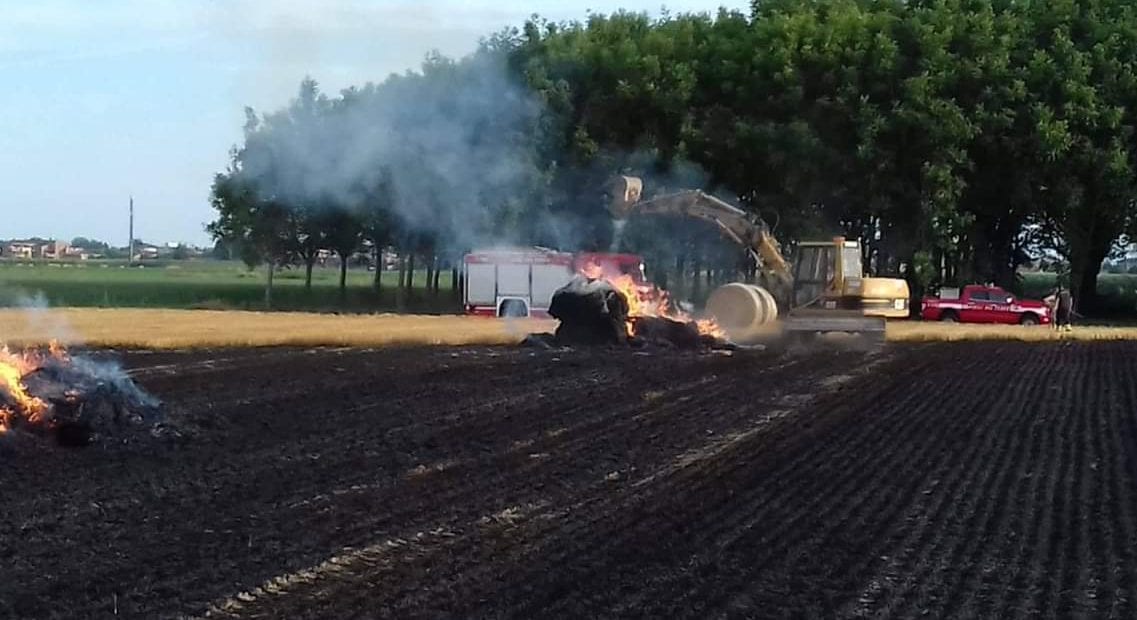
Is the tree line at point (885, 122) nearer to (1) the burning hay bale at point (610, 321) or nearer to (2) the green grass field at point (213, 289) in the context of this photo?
(1) the burning hay bale at point (610, 321)

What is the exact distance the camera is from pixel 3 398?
53.9 feet

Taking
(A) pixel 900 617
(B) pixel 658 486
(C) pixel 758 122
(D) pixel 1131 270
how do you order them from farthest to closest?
(D) pixel 1131 270, (C) pixel 758 122, (B) pixel 658 486, (A) pixel 900 617

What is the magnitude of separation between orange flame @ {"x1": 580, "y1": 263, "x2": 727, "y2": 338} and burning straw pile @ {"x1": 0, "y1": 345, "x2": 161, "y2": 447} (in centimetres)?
1614

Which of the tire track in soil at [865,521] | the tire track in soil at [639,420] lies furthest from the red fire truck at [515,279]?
the tire track in soil at [865,521]

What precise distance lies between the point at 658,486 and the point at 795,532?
236 cm

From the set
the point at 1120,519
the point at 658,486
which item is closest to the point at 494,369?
the point at 658,486

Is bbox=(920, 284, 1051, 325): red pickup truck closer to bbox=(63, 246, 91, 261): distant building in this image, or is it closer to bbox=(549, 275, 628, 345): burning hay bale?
bbox=(549, 275, 628, 345): burning hay bale

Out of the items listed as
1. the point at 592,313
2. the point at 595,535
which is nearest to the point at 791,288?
the point at 592,313

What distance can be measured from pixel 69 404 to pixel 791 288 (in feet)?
77.6

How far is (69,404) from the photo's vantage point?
16.8 metres

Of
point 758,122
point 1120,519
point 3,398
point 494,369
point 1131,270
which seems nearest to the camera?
point 1120,519

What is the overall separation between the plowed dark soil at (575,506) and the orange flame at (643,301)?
912cm

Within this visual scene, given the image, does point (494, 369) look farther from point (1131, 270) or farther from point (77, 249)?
point (1131, 270)

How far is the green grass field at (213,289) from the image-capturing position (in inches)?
2509
